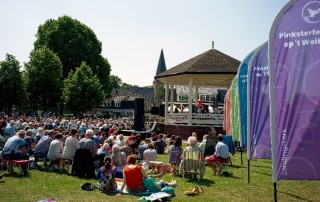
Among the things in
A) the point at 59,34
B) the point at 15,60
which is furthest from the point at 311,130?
the point at 59,34

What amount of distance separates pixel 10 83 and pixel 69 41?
35.7ft

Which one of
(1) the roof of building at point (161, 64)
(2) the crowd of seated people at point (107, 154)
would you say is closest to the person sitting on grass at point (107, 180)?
(2) the crowd of seated people at point (107, 154)

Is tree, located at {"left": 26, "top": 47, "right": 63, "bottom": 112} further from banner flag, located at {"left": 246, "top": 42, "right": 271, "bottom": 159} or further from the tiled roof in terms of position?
banner flag, located at {"left": 246, "top": 42, "right": 271, "bottom": 159}

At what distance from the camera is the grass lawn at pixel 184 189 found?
9312mm

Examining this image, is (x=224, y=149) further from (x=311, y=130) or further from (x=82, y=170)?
(x=311, y=130)

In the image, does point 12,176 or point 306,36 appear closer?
point 306,36

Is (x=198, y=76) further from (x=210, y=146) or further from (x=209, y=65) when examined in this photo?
(x=210, y=146)

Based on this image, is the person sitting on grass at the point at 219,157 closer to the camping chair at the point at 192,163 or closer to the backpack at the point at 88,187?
the camping chair at the point at 192,163

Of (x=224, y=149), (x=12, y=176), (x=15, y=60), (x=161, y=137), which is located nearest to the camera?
(x=12, y=176)

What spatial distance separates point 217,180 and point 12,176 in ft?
22.0

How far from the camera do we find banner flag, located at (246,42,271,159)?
32.1 ft

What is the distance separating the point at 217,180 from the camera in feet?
39.6

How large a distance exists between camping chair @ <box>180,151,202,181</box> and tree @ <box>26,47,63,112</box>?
3821 cm

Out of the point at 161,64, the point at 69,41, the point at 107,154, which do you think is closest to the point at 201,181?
the point at 107,154
